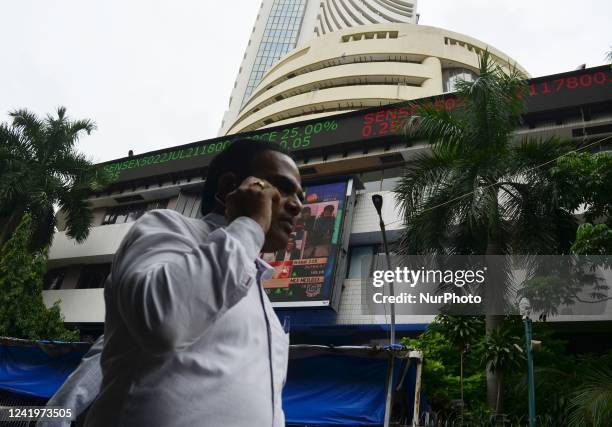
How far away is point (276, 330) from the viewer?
1250 millimetres

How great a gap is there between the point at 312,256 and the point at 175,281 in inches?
512

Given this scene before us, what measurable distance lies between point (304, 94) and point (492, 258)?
21632 millimetres

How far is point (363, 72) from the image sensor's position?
2770 cm

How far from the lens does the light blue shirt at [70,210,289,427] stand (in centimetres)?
86

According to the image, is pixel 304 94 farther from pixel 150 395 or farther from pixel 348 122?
pixel 150 395

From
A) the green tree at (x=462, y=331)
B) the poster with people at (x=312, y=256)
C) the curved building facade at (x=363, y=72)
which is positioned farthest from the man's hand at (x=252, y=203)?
the curved building facade at (x=363, y=72)

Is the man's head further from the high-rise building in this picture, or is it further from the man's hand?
the high-rise building

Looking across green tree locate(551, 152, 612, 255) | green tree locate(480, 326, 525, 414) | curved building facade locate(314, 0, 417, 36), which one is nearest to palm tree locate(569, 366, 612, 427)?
green tree locate(480, 326, 525, 414)

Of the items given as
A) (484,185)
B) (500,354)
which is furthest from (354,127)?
(500,354)

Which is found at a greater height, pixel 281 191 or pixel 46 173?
pixel 46 173

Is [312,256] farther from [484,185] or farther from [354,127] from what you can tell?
[484,185]

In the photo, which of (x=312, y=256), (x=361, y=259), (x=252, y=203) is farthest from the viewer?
(x=361, y=259)

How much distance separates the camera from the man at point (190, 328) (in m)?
0.86

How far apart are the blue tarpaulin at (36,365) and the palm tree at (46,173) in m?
8.61
